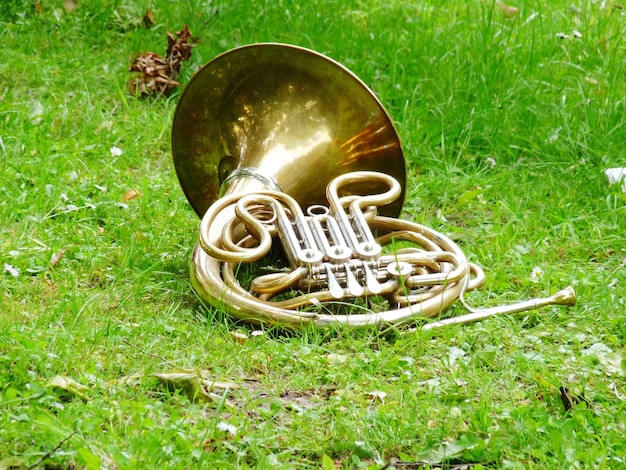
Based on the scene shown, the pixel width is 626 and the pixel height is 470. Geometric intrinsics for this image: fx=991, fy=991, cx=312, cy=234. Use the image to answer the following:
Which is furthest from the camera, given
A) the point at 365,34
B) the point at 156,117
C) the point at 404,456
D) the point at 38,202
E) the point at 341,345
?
the point at 365,34

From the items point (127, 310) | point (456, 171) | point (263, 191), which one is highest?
point (263, 191)

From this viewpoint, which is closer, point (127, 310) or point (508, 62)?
point (127, 310)

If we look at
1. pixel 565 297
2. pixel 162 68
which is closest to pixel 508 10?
pixel 162 68

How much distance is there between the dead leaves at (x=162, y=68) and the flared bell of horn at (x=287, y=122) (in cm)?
134

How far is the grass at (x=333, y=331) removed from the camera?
2449mm

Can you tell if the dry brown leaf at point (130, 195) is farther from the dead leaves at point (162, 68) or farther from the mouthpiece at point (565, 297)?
the mouthpiece at point (565, 297)

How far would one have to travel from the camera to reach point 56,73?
4883mm

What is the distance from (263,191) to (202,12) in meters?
2.42

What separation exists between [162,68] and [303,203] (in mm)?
1673

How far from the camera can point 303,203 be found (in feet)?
11.6

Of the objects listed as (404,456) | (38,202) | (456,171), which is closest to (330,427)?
(404,456)

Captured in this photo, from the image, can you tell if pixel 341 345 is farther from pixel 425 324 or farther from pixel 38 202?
pixel 38 202

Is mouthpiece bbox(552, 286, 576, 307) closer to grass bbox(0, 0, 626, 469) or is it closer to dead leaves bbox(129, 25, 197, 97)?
grass bbox(0, 0, 626, 469)

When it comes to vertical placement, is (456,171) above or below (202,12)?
below
